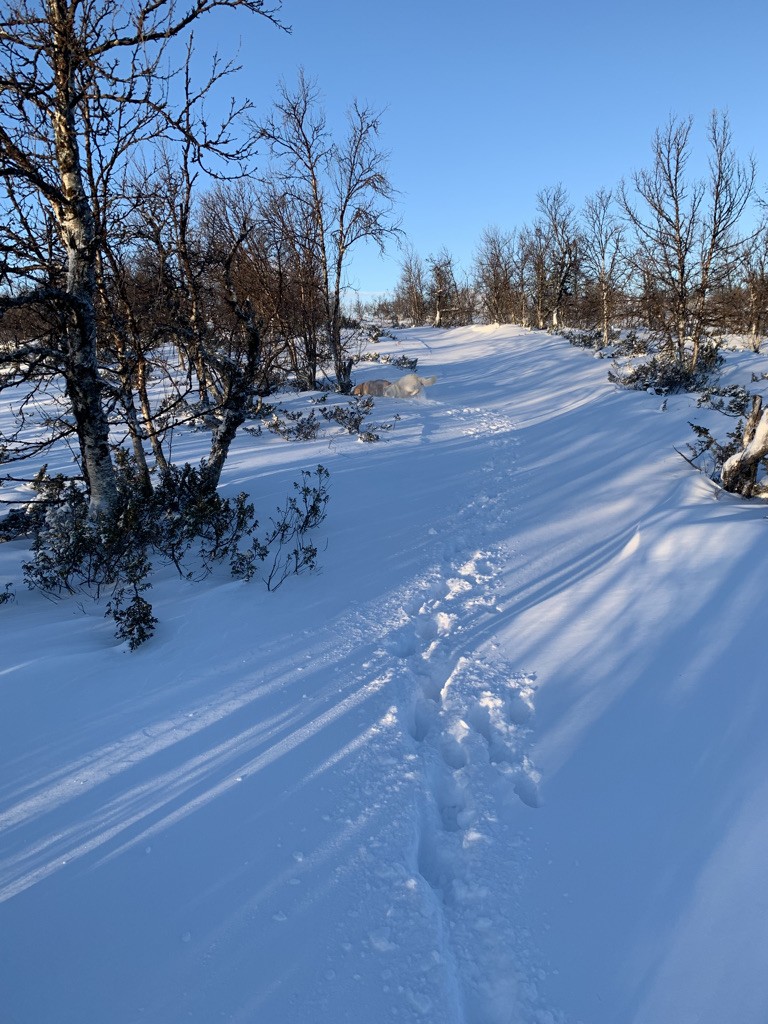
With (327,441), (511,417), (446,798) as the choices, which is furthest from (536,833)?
(511,417)

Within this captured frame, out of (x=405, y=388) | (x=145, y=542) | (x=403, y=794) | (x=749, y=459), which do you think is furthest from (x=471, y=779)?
(x=405, y=388)

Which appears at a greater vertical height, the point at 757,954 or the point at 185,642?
the point at 185,642

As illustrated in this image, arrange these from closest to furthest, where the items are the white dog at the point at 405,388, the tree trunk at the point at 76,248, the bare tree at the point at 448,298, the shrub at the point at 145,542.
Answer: the tree trunk at the point at 76,248 < the shrub at the point at 145,542 < the white dog at the point at 405,388 < the bare tree at the point at 448,298

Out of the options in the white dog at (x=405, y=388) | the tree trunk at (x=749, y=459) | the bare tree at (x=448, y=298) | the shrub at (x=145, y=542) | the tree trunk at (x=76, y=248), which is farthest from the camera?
the bare tree at (x=448, y=298)

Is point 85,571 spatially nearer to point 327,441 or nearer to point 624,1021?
point 624,1021

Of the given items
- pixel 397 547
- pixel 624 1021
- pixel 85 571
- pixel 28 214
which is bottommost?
pixel 624 1021

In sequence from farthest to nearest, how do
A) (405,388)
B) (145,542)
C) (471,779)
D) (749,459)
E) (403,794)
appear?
1. (405,388)
2. (749,459)
3. (145,542)
4. (471,779)
5. (403,794)

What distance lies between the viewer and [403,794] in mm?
2475

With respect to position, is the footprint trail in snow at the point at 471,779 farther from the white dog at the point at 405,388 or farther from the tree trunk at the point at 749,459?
the white dog at the point at 405,388

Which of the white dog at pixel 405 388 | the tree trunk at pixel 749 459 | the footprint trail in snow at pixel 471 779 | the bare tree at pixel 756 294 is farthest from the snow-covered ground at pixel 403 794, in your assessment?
the bare tree at pixel 756 294

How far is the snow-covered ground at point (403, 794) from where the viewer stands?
5.77 ft

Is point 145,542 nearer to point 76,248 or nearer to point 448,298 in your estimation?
point 76,248

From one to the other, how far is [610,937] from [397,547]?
3640 mm

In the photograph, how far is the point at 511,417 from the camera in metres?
11.6
